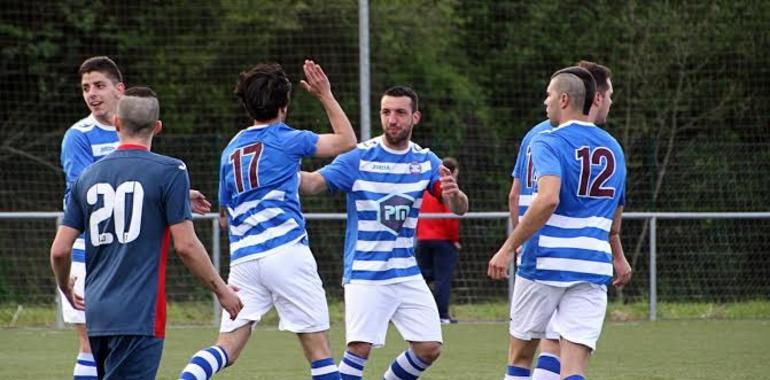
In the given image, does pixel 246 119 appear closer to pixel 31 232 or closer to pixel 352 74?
pixel 352 74

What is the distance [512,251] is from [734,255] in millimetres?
12143

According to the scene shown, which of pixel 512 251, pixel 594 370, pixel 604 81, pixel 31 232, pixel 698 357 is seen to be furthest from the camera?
pixel 31 232

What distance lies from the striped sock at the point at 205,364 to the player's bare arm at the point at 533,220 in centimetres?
163

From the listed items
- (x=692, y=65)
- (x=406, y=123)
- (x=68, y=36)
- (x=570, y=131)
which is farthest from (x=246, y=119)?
(x=570, y=131)

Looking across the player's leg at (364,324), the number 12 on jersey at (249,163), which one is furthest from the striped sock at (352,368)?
the number 12 on jersey at (249,163)

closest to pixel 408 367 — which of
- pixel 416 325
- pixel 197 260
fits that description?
pixel 416 325

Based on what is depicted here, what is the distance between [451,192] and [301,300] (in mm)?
1047

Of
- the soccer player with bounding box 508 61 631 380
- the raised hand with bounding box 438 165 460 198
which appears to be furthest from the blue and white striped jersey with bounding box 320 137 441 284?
the soccer player with bounding box 508 61 631 380

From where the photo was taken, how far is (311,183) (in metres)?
8.45

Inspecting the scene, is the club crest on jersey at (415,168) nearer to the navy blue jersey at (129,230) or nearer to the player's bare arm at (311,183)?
the player's bare arm at (311,183)

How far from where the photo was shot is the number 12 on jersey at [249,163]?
7.86 metres

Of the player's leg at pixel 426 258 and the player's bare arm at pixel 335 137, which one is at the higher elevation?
the player's bare arm at pixel 335 137

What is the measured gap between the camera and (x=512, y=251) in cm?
702

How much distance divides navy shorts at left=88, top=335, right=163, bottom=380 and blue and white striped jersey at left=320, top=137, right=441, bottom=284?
2.43 m
